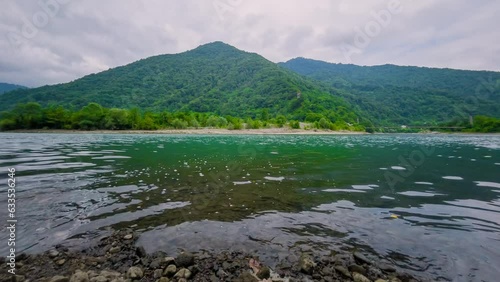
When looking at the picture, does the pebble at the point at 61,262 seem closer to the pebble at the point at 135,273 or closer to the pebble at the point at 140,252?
the pebble at the point at 140,252

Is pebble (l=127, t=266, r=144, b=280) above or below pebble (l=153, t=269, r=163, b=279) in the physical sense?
above

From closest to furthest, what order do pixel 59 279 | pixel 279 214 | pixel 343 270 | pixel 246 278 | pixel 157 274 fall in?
pixel 59 279, pixel 246 278, pixel 157 274, pixel 343 270, pixel 279 214

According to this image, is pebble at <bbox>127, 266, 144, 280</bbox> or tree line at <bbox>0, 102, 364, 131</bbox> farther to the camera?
tree line at <bbox>0, 102, 364, 131</bbox>

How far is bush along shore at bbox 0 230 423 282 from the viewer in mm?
4902

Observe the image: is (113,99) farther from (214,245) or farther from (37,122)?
(214,245)

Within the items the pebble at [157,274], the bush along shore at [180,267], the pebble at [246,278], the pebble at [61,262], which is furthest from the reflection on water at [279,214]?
the pebble at [61,262]

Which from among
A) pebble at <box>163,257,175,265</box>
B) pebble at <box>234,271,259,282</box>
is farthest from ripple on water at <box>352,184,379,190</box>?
pebble at <box>163,257,175,265</box>

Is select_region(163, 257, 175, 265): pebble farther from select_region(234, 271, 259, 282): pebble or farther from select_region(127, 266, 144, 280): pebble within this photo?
select_region(234, 271, 259, 282): pebble

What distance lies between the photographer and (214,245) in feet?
21.0

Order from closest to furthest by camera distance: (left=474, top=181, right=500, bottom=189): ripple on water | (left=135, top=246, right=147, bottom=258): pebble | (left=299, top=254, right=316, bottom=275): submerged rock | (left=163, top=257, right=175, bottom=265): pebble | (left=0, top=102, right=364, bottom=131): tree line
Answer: (left=299, top=254, right=316, bottom=275): submerged rock < (left=163, top=257, right=175, bottom=265): pebble < (left=135, top=246, right=147, bottom=258): pebble < (left=474, top=181, right=500, bottom=189): ripple on water < (left=0, top=102, right=364, bottom=131): tree line

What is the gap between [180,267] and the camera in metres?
5.27

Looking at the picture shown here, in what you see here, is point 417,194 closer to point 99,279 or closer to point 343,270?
point 343,270

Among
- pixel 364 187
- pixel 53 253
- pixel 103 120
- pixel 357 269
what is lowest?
pixel 364 187

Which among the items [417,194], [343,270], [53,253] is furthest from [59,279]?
[417,194]
